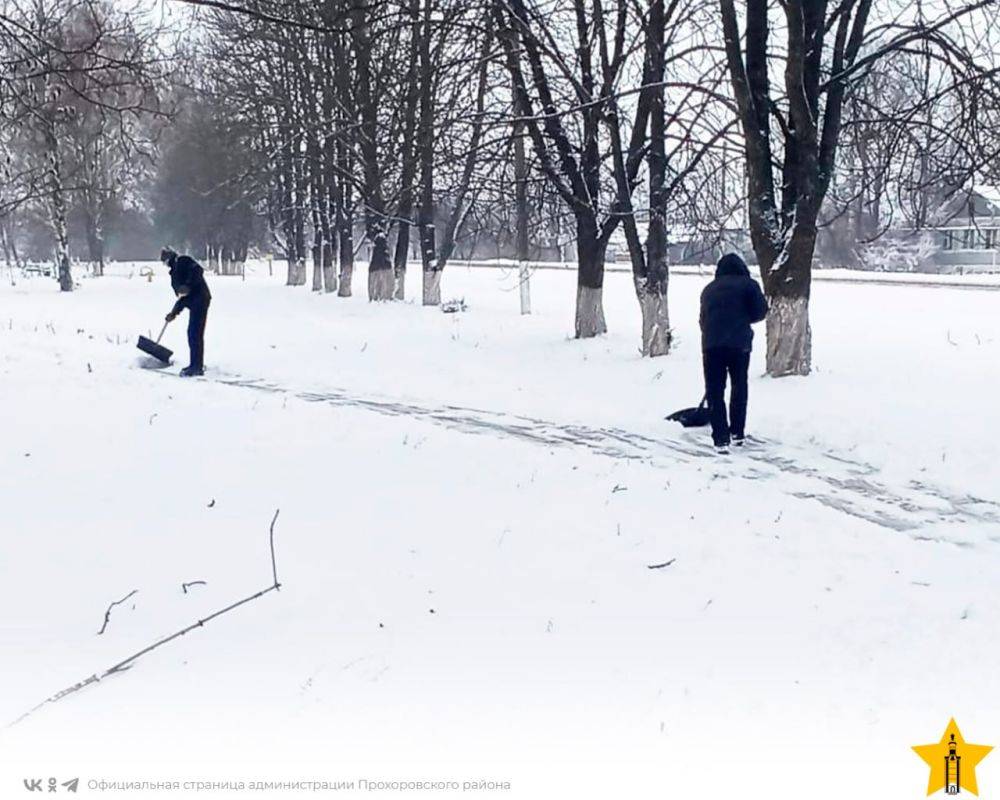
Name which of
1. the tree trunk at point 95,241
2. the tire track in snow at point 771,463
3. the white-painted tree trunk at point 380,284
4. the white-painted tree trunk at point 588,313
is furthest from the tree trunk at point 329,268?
the tire track in snow at point 771,463

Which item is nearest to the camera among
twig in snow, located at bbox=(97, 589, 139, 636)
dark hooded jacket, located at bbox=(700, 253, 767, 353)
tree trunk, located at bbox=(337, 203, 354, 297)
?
twig in snow, located at bbox=(97, 589, 139, 636)

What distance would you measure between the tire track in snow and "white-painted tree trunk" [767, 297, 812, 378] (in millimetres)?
2934

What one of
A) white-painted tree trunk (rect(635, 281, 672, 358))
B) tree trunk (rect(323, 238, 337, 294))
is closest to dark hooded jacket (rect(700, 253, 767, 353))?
white-painted tree trunk (rect(635, 281, 672, 358))

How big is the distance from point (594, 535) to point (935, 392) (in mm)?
6165

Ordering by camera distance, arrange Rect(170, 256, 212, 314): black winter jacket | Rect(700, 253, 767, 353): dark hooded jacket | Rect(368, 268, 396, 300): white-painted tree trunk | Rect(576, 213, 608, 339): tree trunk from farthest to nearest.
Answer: Rect(368, 268, 396, 300): white-painted tree trunk, Rect(576, 213, 608, 339): tree trunk, Rect(170, 256, 212, 314): black winter jacket, Rect(700, 253, 767, 353): dark hooded jacket

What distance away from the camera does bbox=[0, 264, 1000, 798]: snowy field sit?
10.0 feet

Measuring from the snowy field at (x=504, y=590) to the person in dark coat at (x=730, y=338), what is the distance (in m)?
0.46

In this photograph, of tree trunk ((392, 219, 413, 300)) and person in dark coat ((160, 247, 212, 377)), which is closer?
person in dark coat ((160, 247, 212, 377))

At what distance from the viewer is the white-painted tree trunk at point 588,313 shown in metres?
15.4

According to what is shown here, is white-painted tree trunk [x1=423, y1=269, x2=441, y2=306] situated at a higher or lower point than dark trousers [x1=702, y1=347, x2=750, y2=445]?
higher

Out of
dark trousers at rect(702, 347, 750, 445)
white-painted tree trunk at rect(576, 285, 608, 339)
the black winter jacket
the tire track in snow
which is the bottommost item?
the tire track in snow

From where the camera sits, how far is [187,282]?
11422mm

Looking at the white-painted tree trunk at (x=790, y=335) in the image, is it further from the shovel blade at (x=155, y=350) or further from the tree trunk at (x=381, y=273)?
the tree trunk at (x=381, y=273)

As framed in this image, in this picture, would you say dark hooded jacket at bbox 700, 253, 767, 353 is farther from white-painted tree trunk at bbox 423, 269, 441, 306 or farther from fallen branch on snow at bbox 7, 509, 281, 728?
white-painted tree trunk at bbox 423, 269, 441, 306
